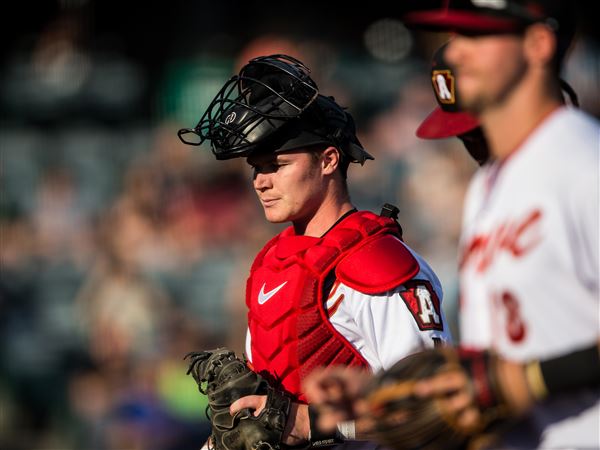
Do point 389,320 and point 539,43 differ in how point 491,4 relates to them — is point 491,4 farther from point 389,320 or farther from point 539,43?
point 389,320

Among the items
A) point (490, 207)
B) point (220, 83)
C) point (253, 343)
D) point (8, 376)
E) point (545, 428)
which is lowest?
point (8, 376)

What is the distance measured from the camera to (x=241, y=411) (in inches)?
147

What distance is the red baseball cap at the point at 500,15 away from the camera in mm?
2381

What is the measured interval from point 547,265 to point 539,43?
51 cm

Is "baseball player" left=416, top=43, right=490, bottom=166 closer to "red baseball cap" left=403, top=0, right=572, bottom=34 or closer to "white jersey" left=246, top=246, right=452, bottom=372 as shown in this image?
"red baseball cap" left=403, top=0, right=572, bottom=34

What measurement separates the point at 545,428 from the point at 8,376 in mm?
8286

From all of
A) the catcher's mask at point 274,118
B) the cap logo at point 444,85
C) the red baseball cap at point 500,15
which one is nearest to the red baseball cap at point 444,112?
the cap logo at point 444,85

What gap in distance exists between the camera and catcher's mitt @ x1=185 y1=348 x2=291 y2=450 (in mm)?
3652

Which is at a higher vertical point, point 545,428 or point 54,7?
point 545,428

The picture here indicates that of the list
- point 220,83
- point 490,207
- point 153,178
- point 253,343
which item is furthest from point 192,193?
point 490,207

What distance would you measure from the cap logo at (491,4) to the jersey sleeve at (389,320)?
143 centimetres

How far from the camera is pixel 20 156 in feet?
36.6

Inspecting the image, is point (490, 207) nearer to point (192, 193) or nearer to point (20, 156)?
point (192, 193)

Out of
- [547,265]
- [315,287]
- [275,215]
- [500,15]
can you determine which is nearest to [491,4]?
[500,15]
